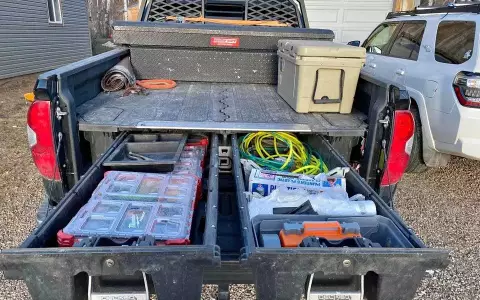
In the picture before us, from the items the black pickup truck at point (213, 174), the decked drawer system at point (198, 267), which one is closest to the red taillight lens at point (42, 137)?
the black pickup truck at point (213, 174)

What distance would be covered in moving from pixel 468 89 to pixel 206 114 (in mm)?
2862

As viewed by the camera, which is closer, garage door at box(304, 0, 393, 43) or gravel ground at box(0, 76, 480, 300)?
gravel ground at box(0, 76, 480, 300)

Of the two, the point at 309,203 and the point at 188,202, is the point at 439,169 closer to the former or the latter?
the point at 309,203

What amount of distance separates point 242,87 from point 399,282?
117 inches

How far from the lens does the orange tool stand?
1.58m

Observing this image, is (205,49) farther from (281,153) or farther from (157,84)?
(281,153)

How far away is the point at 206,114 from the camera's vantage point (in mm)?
2924

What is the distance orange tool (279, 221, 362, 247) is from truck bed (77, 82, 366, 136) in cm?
107

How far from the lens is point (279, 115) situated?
3037mm

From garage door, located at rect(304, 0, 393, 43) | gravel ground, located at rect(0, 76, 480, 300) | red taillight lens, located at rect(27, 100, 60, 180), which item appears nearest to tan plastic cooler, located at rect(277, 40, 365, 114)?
gravel ground, located at rect(0, 76, 480, 300)

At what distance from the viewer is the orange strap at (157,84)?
3884mm

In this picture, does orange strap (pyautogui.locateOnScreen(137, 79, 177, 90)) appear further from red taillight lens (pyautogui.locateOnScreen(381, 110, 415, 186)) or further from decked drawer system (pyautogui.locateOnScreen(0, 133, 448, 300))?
decked drawer system (pyautogui.locateOnScreen(0, 133, 448, 300))

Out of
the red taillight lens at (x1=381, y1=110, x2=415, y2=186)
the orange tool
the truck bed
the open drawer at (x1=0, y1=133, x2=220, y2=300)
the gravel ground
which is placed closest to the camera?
the open drawer at (x1=0, y1=133, x2=220, y2=300)

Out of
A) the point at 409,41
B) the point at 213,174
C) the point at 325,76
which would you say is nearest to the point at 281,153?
the point at 325,76
